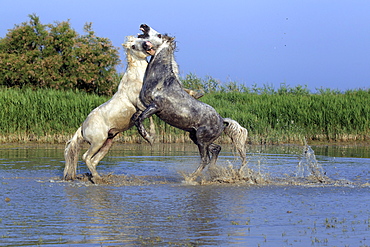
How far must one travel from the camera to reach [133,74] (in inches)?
389

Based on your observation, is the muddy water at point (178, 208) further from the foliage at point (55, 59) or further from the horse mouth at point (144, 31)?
the foliage at point (55, 59)

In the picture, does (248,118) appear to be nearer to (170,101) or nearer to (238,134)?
(238,134)

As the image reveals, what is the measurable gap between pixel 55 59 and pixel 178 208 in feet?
57.5

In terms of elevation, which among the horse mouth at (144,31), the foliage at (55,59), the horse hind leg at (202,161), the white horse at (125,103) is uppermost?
the foliage at (55,59)

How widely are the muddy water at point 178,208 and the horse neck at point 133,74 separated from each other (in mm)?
1677

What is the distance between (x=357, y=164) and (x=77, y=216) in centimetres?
786

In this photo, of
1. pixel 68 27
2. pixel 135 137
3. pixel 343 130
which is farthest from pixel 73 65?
pixel 343 130

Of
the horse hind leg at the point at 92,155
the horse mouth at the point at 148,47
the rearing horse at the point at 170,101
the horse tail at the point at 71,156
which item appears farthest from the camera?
the horse tail at the point at 71,156

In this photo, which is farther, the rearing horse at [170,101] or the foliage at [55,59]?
the foliage at [55,59]

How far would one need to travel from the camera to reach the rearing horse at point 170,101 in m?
9.57

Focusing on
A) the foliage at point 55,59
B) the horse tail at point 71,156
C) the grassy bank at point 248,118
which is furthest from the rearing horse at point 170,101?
the foliage at point 55,59

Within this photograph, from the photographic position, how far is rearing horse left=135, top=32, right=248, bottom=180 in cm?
957

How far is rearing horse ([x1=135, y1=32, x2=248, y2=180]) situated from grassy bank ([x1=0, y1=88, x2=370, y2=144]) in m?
9.11

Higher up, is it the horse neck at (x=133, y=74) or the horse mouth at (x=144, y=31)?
the horse mouth at (x=144, y=31)
